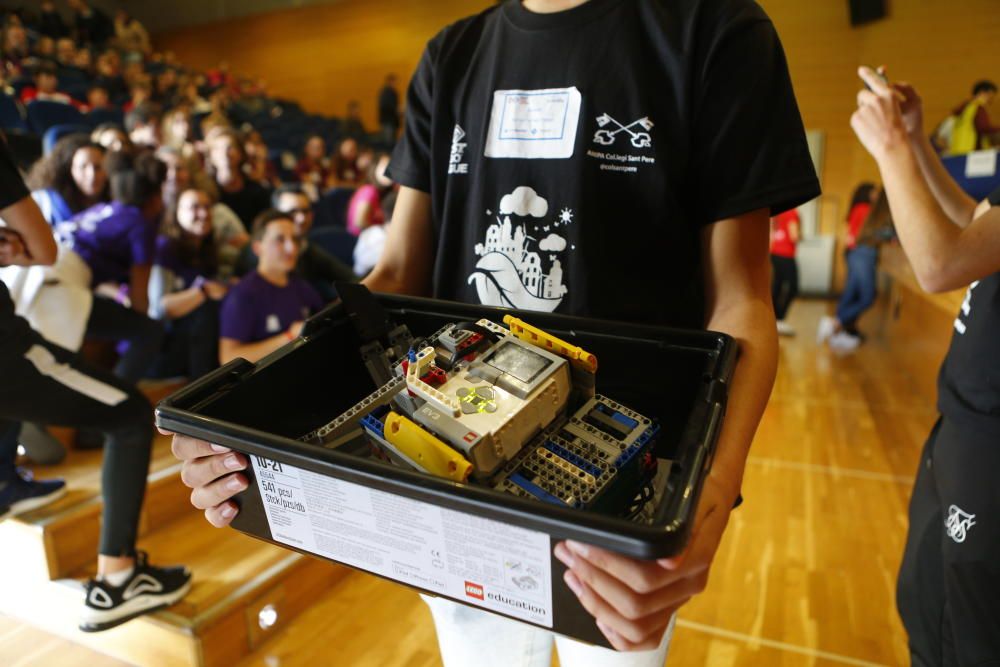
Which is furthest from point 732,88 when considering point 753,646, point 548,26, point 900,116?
point 753,646

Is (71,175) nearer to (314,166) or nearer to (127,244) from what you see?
(127,244)

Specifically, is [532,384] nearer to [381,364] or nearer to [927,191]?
[381,364]

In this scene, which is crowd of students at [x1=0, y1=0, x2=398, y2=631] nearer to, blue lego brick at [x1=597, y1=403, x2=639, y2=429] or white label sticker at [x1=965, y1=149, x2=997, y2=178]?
blue lego brick at [x1=597, y1=403, x2=639, y2=429]

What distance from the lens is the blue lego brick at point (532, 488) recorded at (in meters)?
0.43

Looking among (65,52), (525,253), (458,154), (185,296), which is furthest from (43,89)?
(525,253)

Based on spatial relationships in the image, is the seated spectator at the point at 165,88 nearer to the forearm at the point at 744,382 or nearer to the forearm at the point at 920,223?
the forearm at the point at 920,223

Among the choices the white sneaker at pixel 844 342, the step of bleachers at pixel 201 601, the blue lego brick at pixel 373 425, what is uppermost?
the blue lego brick at pixel 373 425

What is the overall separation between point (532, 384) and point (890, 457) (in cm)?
269

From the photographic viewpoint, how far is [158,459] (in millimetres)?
1905

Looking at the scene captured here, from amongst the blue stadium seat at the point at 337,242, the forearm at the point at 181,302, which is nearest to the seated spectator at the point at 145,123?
the blue stadium seat at the point at 337,242

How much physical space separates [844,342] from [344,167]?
3.85 meters

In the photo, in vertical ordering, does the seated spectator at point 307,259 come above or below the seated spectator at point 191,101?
below

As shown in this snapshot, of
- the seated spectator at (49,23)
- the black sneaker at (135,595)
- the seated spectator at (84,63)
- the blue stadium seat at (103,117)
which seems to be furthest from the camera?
the seated spectator at (49,23)

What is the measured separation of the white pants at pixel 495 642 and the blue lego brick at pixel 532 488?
33cm
